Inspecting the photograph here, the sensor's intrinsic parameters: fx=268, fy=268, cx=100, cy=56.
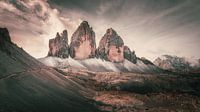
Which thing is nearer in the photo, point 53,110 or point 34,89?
point 53,110

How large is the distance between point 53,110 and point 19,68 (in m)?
53.7

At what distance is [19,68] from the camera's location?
A: 170 m

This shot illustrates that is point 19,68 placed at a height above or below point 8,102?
above

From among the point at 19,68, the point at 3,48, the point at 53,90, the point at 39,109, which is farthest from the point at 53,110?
the point at 3,48

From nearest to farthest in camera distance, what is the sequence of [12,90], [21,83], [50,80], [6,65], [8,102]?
[8,102]
[12,90]
[21,83]
[6,65]
[50,80]

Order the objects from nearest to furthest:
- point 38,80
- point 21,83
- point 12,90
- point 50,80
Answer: point 12,90 → point 21,83 → point 38,80 → point 50,80

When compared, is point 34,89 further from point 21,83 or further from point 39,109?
point 39,109

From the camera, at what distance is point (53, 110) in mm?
128000

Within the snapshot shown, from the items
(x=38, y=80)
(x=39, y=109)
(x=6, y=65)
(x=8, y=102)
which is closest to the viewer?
(x=8, y=102)

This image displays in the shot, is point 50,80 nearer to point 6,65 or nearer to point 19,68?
point 19,68

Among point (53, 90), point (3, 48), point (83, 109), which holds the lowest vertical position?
point (83, 109)

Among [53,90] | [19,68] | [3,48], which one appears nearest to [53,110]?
[53,90]

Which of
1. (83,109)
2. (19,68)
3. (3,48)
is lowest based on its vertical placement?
(83,109)

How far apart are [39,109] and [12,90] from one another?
17.9 meters
